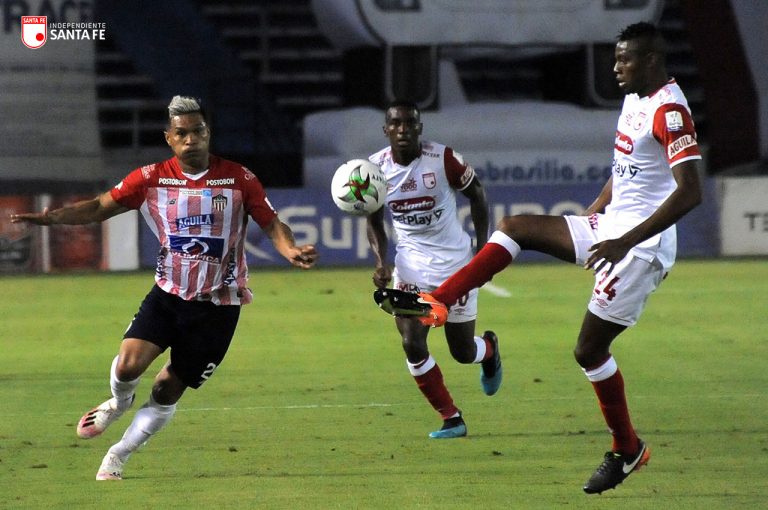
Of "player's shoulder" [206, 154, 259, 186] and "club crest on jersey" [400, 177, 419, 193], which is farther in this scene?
"club crest on jersey" [400, 177, 419, 193]

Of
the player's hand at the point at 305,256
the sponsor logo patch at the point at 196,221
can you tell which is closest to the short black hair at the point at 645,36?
the player's hand at the point at 305,256

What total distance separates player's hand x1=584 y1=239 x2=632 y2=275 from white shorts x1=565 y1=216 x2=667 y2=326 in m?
0.41

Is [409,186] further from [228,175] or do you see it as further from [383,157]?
[228,175]

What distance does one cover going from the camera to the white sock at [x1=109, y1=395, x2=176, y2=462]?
23.9ft

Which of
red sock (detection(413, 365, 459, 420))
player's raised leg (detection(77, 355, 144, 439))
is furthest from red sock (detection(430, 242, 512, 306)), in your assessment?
red sock (detection(413, 365, 459, 420))

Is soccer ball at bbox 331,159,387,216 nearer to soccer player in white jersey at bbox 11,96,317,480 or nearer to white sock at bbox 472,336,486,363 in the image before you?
soccer player in white jersey at bbox 11,96,317,480

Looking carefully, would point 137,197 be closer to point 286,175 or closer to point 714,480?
point 714,480

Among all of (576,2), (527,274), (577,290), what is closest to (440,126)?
(576,2)

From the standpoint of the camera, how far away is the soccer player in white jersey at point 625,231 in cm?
666

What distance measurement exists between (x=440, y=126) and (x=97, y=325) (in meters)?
10.5

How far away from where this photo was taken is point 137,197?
23.8ft

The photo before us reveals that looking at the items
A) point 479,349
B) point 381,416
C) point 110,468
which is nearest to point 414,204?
point 479,349

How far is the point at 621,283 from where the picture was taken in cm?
684

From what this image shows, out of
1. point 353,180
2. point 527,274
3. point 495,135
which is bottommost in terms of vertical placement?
point 527,274
